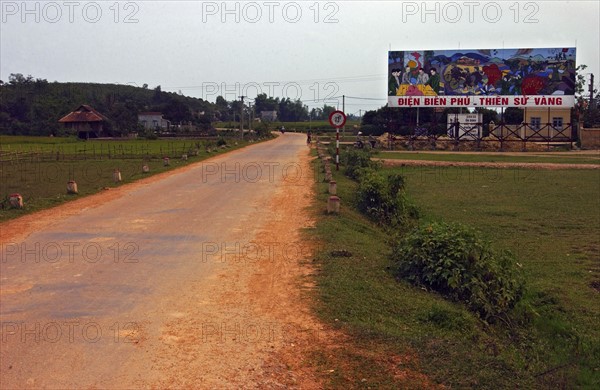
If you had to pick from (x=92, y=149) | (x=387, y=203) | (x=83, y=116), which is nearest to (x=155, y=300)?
(x=387, y=203)

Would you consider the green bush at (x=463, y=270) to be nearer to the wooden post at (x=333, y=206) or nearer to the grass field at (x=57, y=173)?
the wooden post at (x=333, y=206)

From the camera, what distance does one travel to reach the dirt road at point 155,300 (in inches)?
175

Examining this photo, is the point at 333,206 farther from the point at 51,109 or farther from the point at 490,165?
the point at 51,109

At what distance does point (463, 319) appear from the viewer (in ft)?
18.9

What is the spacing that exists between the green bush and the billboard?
37706 millimetres

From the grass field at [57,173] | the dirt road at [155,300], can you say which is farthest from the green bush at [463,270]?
the grass field at [57,173]

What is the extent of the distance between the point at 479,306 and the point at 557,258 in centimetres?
414

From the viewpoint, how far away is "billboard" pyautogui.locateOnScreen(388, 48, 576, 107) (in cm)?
4281

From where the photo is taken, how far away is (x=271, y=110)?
404 feet

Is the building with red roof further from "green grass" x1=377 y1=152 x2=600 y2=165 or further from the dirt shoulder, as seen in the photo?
the dirt shoulder

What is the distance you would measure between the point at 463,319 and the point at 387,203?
25.0 feet

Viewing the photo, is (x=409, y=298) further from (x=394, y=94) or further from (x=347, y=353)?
(x=394, y=94)

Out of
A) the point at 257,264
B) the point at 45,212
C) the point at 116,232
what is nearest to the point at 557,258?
the point at 257,264

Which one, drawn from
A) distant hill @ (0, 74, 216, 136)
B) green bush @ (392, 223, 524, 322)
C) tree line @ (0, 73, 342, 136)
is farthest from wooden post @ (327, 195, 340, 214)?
distant hill @ (0, 74, 216, 136)
